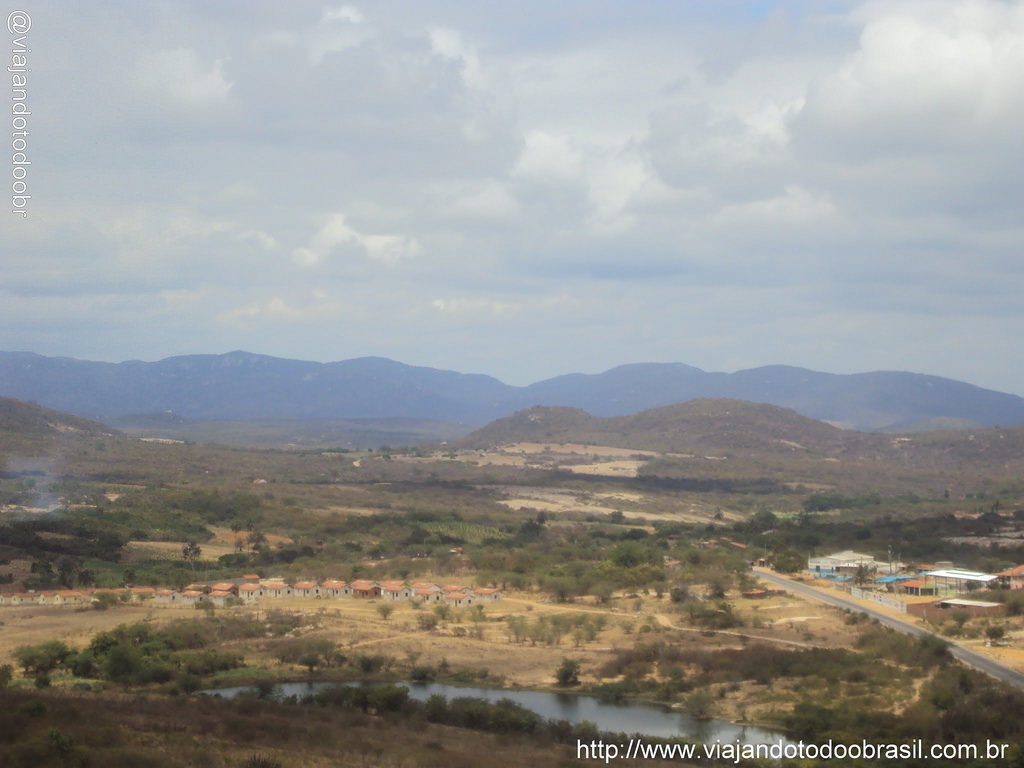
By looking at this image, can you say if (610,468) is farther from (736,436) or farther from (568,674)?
(568,674)

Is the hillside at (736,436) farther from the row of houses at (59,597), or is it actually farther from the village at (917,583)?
the row of houses at (59,597)

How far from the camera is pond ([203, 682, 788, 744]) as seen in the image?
103 feet

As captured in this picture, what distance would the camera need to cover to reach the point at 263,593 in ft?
183

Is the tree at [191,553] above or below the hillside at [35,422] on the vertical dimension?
below

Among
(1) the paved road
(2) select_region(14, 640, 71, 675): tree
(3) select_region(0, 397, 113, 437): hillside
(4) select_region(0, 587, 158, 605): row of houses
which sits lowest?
(4) select_region(0, 587, 158, 605): row of houses

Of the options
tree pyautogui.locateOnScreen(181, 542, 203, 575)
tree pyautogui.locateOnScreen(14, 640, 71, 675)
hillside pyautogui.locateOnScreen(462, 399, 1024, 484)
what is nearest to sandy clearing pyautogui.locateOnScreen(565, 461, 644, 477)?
hillside pyautogui.locateOnScreen(462, 399, 1024, 484)

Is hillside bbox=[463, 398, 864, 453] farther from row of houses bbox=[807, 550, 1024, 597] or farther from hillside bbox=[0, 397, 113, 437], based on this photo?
row of houses bbox=[807, 550, 1024, 597]

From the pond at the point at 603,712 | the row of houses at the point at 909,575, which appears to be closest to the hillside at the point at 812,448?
the row of houses at the point at 909,575

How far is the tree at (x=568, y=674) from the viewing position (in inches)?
1502

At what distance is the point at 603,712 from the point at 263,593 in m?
Answer: 27.0

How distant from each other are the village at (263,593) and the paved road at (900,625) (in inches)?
677

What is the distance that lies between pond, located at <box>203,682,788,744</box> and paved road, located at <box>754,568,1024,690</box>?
8.63m

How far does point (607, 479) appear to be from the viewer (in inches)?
5335

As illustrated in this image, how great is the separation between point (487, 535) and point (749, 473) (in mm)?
69233
